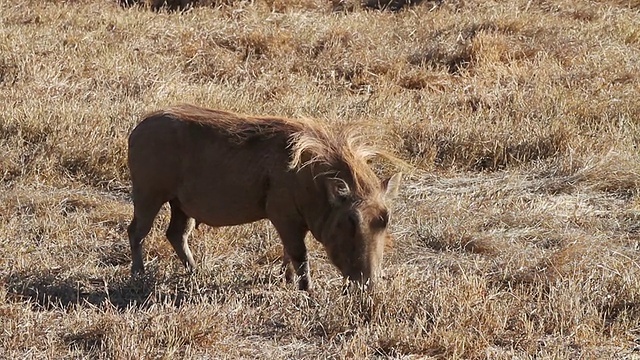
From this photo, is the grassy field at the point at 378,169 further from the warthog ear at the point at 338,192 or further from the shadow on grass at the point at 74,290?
the warthog ear at the point at 338,192

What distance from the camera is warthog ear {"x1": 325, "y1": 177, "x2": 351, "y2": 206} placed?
5.71m

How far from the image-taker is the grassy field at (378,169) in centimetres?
535

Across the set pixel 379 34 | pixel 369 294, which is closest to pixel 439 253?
pixel 369 294

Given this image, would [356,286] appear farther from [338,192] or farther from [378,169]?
[378,169]

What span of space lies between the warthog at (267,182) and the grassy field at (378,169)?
0.93 ft

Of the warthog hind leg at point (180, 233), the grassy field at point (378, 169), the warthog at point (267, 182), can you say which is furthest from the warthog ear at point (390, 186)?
the warthog hind leg at point (180, 233)

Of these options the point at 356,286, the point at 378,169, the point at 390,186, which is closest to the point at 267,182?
the point at 390,186

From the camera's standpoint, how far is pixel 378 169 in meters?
8.52

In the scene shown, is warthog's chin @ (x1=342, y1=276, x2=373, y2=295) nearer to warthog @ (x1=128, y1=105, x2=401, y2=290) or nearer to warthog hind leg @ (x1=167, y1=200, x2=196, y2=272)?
warthog @ (x1=128, y1=105, x2=401, y2=290)

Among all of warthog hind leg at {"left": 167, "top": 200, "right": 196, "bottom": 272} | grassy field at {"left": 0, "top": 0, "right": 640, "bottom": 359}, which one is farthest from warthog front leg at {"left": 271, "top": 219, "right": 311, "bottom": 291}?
warthog hind leg at {"left": 167, "top": 200, "right": 196, "bottom": 272}

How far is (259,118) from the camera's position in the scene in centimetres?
636

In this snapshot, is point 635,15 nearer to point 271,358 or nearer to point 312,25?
point 312,25

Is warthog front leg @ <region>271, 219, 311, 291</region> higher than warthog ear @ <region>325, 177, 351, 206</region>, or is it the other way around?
warthog ear @ <region>325, 177, 351, 206</region>

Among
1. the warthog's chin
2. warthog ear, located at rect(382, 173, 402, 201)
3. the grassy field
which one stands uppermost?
warthog ear, located at rect(382, 173, 402, 201)
